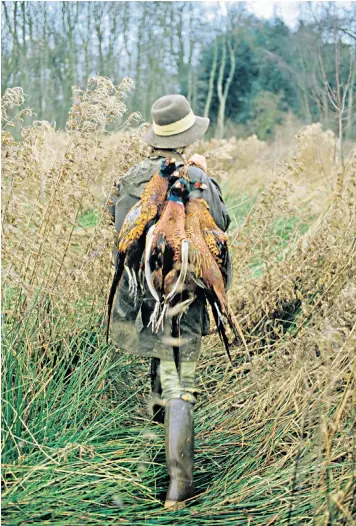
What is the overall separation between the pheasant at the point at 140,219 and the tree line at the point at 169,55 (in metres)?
5.89

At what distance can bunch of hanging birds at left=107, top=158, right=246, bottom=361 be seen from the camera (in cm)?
277

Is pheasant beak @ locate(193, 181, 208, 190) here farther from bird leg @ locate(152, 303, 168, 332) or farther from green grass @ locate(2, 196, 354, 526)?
green grass @ locate(2, 196, 354, 526)

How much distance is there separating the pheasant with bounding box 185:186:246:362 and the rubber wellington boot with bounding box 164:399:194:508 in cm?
38

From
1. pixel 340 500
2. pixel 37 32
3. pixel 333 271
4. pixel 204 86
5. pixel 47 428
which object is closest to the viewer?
pixel 340 500

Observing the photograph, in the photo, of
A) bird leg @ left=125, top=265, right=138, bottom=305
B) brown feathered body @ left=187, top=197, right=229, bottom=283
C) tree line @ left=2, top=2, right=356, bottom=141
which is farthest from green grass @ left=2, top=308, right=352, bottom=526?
tree line @ left=2, top=2, right=356, bottom=141

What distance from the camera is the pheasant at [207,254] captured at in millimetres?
2793

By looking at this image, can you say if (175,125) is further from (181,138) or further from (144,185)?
(144,185)

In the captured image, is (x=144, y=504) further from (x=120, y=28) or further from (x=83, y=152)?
(x=120, y=28)

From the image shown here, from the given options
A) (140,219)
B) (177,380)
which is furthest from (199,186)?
(177,380)

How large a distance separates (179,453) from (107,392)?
2.60 ft

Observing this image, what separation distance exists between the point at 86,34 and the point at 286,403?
1296cm

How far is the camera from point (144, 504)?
9.07ft

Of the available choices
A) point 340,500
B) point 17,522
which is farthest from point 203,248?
point 17,522

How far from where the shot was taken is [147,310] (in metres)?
3.01
